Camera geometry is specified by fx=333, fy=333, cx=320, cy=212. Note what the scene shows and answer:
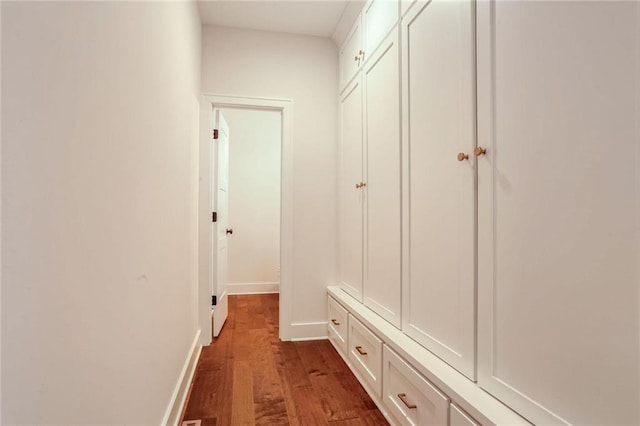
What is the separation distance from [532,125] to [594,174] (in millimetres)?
231

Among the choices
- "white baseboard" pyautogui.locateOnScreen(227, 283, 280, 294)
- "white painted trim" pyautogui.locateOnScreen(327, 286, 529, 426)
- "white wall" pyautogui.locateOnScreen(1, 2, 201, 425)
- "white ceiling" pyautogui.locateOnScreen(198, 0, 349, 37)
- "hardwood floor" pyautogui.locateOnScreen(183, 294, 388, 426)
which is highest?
"white ceiling" pyautogui.locateOnScreen(198, 0, 349, 37)

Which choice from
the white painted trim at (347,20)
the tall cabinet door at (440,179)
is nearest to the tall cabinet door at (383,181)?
the tall cabinet door at (440,179)

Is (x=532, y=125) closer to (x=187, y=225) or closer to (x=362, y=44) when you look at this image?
(x=362, y=44)

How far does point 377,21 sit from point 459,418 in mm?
2073

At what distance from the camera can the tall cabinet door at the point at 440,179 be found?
120 centimetres

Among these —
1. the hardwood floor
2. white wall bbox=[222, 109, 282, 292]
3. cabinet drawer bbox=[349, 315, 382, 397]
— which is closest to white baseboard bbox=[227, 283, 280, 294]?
white wall bbox=[222, 109, 282, 292]

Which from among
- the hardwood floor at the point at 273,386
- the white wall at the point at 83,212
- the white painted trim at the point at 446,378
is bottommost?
the hardwood floor at the point at 273,386

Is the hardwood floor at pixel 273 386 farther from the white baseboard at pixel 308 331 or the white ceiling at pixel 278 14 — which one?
the white ceiling at pixel 278 14

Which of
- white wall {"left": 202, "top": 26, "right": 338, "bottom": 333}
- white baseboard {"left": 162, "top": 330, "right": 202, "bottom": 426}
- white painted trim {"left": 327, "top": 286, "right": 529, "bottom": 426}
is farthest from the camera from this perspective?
white wall {"left": 202, "top": 26, "right": 338, "bottom": 333}

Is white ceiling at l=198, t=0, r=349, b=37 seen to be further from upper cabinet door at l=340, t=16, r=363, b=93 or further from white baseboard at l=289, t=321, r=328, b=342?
white baseboard at l=289, t=321, r=328, b=342

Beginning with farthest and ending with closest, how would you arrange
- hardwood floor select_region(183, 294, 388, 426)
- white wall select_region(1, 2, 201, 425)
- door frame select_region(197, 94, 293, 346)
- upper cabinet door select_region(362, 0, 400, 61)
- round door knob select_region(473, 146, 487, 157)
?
door frame select_region(197, 94, 293, 346) < upper cabinet door select_region(362, 0, 400, 61) < hardwood floor select_region(183, 294, 388, 426) < round door knob select_region(473, 146, 487, 157) < white wall select_region(1, 2, 201, 425)

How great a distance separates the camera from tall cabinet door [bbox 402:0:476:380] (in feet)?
3.92

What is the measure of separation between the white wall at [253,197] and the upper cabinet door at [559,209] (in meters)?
3.71

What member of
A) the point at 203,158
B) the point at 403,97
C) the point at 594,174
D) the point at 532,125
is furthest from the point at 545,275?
the point at 203,158
